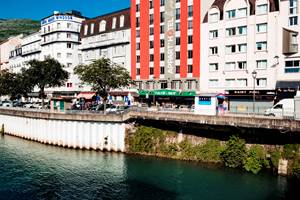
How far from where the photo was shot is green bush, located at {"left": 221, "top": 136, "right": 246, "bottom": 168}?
4231cm

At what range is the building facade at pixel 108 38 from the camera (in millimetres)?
87750

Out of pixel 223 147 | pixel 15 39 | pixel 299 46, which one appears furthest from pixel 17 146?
pixel 15 39

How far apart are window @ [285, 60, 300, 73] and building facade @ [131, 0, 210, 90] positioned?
737 inches

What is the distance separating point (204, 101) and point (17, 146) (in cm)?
3633

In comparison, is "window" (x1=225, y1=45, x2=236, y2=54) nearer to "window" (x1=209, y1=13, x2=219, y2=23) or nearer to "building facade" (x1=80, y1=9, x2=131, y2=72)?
"window" (x1=209, y1=13, x2=219, y2=23)

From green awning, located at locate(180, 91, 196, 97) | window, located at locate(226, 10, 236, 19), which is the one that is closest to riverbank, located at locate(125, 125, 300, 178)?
green awning, located at locate(180, 91, 196, 97)

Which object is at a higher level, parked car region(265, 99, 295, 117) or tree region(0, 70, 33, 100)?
tree region(0, 70, 33, 100)

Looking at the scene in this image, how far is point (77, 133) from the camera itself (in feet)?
195

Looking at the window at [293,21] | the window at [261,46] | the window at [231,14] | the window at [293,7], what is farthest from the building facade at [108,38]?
the window at [293,7]

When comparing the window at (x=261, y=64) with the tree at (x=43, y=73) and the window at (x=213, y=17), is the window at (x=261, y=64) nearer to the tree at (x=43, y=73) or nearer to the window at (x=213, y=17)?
the window at (x=213, y=17)

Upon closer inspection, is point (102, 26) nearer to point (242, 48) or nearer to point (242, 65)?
point (242, 48)

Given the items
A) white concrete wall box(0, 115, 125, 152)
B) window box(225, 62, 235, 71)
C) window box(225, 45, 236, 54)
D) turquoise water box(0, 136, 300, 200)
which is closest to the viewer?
turquoise water box(0, 136, 300, 200)

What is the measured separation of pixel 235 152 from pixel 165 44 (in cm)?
4124

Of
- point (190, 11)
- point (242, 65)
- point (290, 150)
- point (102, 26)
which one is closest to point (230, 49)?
point (242, 65)
